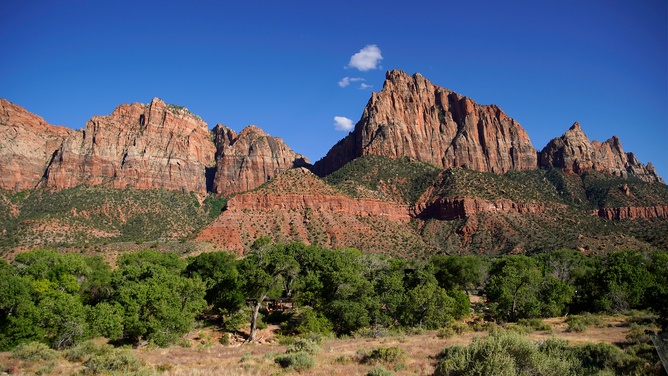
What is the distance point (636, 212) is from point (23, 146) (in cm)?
20906

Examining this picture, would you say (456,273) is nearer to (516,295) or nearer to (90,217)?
(516,295)

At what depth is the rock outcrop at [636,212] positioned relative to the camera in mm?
102794

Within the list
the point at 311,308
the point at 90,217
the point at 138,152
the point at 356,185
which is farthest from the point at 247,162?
the point at 311,308

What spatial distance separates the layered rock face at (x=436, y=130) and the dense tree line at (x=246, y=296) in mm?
102351

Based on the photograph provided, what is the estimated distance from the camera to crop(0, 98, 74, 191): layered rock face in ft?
388

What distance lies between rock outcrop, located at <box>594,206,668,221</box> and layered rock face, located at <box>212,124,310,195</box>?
134 metres

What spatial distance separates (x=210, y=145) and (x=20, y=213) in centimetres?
9921

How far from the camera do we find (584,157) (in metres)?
146

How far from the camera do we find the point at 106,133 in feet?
470

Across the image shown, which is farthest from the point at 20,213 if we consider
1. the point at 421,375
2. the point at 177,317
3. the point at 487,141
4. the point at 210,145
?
the point at 487,141

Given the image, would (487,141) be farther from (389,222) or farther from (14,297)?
(14,297)

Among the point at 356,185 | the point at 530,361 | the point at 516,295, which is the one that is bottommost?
the point at 516,295

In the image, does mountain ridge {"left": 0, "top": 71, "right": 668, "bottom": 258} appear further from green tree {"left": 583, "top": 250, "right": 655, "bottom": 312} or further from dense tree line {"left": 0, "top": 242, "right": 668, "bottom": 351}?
green tree {"left": 583, "top": 250, "right": 655, "bottom": 312}

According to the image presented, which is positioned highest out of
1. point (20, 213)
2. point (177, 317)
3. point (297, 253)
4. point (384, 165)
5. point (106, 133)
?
point (106, 133)
